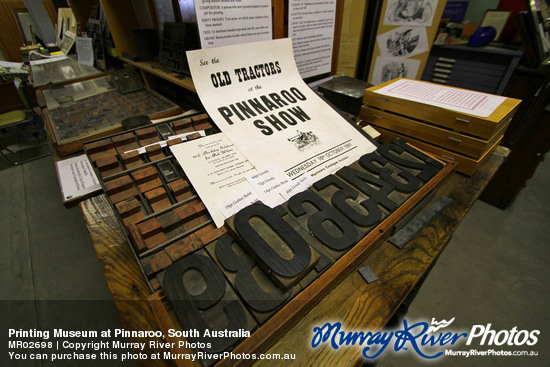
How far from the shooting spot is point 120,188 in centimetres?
58

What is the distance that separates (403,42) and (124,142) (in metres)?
2.31

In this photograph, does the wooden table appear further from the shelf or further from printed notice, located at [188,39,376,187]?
the shelf

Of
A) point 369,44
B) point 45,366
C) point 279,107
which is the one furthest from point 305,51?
point 45,366

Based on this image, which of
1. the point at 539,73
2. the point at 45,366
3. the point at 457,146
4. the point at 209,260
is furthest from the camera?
the point at 539,73

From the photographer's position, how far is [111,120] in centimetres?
109

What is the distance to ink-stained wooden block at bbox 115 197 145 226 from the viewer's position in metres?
0.53

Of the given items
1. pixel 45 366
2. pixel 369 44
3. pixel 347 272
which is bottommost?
pixel 45 366

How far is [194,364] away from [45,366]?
1.47 metres

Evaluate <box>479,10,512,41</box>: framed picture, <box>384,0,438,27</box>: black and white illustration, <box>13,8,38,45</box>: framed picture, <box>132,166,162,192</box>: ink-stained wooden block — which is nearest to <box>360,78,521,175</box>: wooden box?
<box>132,166,162,192</box>: ink-stained wooden block

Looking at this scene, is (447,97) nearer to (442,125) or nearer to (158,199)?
(442,125)

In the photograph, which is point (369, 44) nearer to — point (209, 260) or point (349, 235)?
point (349, 235)

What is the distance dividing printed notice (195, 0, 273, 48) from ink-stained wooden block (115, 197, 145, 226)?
577 mm

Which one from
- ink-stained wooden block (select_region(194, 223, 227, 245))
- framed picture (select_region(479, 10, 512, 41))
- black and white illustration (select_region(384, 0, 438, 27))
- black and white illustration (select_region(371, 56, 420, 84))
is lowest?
black and white illustration (select_region(371, 56, 420, 84))

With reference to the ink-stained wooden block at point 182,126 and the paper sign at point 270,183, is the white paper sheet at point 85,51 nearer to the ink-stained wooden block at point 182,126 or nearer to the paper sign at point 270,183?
the ink-stained wooden block at point 182,126
